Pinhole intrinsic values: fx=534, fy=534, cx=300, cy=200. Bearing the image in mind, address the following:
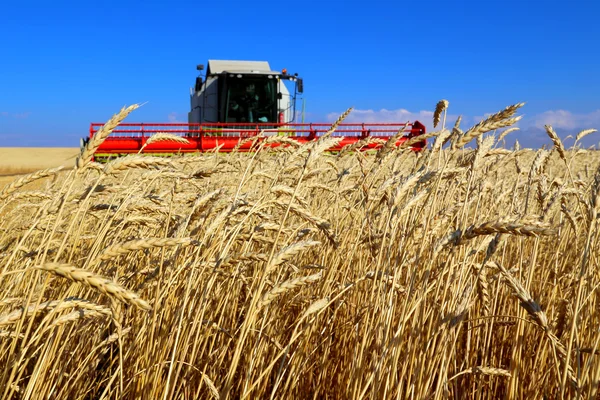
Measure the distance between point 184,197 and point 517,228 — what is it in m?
2.08

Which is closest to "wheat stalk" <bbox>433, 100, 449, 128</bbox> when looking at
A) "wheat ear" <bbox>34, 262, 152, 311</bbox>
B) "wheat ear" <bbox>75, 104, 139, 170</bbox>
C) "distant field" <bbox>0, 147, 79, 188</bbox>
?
"wheat ear" <bbox>75, 104, 139, 170</bbox>

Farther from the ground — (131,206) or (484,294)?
(131,206)

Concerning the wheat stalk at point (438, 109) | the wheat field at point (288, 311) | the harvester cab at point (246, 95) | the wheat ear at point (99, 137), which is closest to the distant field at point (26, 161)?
the harvester cab at point (246, 95)

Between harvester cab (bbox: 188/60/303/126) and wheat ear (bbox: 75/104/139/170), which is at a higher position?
harvester cab (bbox: 188/60/303/126)

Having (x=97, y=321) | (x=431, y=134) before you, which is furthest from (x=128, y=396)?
(x=431, y=134)

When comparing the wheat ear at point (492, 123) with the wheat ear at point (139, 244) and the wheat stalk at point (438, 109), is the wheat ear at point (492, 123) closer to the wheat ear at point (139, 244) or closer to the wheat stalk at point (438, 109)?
the wheat stalk at point (438, 109)

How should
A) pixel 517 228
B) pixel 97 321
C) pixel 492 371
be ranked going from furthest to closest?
pixel 97 321
pixel 492 371
pixel 517 228

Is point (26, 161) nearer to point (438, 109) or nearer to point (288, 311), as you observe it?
point (288, 311)

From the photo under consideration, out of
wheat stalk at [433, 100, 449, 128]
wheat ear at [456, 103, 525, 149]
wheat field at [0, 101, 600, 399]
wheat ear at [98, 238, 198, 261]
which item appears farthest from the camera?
wheat stalk at [433, 100, 449, 128]

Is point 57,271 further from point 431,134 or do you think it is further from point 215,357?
point 431,134

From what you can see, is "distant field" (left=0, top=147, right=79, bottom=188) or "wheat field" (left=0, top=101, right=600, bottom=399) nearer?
"wheat field" (left=0, top=101, right=600, bottom=399)

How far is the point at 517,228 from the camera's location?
1289mm

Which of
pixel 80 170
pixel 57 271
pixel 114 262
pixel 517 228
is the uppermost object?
pixel 80 170

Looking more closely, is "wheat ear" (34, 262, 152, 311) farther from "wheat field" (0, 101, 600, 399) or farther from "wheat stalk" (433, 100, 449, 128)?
"wheat stalk" (433, 100, 449, 128)
